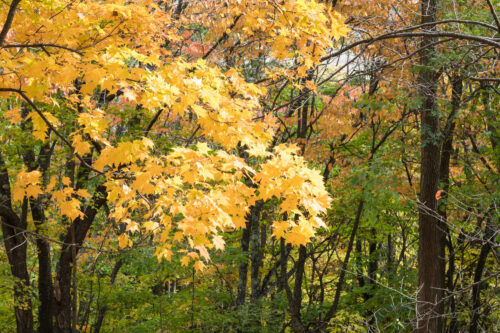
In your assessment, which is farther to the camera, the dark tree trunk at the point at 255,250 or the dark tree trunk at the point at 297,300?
the dark tree trunk at the point at 255,250

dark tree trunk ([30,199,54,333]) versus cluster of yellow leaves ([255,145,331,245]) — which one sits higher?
cluster of yellow leaves ([255,145,331,245])

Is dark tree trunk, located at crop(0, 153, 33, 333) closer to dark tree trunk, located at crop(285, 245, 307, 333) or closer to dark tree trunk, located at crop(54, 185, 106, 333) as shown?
dark tree trunk, located at crop(54, 185, 106, 333)

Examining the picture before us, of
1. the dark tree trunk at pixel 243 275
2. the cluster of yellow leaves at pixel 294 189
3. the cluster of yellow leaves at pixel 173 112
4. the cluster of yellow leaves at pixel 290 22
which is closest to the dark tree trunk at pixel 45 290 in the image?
the dark tree trunk at pixel 243 275

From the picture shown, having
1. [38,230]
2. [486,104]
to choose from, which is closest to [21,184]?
[38,230]

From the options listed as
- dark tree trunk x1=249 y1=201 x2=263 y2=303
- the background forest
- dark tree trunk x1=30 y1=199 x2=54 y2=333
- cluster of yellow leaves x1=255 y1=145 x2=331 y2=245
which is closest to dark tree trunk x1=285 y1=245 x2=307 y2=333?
the background forest

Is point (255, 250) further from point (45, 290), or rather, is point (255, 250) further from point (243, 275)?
point (45, 290)

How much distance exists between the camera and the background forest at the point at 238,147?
4.14 meters

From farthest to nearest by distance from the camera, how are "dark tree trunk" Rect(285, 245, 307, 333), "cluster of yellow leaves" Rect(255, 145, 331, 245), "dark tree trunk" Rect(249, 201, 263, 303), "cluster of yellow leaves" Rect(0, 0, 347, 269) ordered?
"dark tree trunk" Rect(249, 201, 263, 303) < "dark tree trunk" Rect(285, 245, 307, 333) < "cluster of yellow leaves" Rect(255, 145, 331, 245) < "cluster of yellow leaves" Rect(0, 0, 347, 269)

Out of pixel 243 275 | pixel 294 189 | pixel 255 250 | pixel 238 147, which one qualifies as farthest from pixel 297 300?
pixel 294 189

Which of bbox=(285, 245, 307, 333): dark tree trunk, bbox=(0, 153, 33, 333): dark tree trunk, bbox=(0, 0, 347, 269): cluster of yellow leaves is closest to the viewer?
bbox=(0, 0, 347, 269): cluster of yellow leaves

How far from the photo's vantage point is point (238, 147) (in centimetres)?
624

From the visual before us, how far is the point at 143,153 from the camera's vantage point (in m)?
4.03

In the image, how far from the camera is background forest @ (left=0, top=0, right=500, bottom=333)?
414cm

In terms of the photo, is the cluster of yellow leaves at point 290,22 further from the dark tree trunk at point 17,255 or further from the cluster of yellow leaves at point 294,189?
the dark tree trunk at point 17,255
